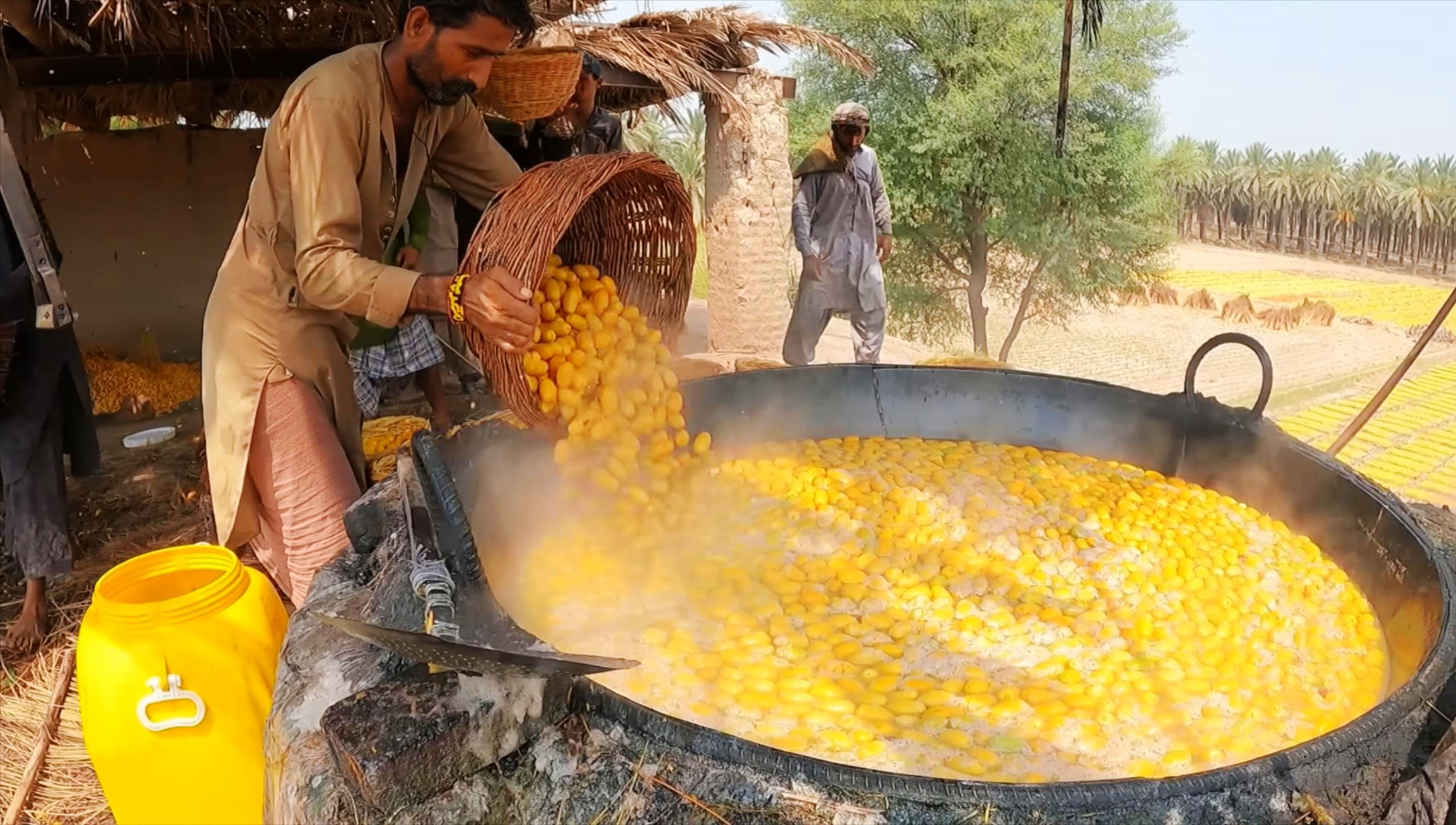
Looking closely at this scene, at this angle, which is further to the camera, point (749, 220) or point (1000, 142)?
point (1000, 142)

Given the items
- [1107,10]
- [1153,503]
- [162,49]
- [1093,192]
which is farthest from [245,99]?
[1107,10]

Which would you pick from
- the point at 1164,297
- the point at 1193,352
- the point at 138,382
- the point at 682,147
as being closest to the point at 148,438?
the point at 138,382

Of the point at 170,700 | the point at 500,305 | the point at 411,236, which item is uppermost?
the point at 411,236

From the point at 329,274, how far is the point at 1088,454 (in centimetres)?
248

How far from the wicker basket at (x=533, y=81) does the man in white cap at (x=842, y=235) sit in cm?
247

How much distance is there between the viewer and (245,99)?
719cm

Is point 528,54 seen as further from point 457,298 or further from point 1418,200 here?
point 1418,200

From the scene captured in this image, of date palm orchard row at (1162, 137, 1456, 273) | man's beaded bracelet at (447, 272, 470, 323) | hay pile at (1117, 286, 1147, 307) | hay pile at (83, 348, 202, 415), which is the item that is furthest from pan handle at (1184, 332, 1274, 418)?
date palm orchard row at (1162, 137, 1456, 273)

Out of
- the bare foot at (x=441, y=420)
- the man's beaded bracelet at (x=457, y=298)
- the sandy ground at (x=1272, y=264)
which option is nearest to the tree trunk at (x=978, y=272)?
the sandy ground at (x=1272, y=264)

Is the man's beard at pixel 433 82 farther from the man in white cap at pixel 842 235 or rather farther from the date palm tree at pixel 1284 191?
the date palm tree at pixel 1284 191

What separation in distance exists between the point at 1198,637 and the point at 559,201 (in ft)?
5.66

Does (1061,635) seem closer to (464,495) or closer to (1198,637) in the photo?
(1198,637)

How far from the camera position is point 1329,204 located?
2819 centimetres

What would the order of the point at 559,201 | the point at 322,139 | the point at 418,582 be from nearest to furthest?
the point at 418,582, the point at 559,201, the point at 322,139
